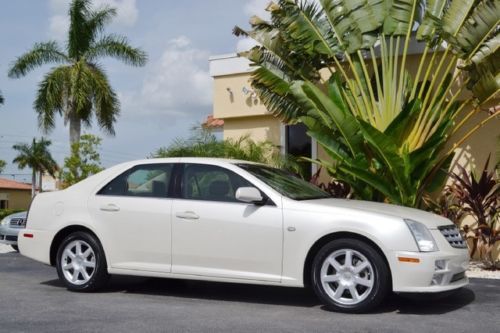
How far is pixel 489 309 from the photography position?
6605mm

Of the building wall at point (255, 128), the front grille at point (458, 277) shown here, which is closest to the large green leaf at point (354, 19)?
the building wall at point (255, 128)

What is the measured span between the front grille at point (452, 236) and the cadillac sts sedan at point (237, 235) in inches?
0.6

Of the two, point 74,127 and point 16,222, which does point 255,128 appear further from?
point 74,127

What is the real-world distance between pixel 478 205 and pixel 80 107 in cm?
1855

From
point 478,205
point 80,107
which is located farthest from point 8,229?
point 80,107

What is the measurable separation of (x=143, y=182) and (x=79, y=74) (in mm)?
19568

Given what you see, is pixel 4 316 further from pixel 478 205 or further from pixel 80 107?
pixel 80 107

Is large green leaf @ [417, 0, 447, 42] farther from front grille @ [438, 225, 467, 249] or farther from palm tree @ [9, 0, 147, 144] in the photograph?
palm tree @ [9, 0, 147, 144]

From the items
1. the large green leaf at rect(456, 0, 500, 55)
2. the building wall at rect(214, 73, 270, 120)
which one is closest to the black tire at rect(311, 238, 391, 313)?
the large green leaf at rect(456, 0, 500, 55)

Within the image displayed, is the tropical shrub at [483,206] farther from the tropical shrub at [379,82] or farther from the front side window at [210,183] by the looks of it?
the front side window at [210,183]

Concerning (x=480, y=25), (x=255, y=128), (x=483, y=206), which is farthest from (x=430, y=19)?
(x=255, y=128)

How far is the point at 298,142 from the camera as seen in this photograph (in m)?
Answer: 13.5

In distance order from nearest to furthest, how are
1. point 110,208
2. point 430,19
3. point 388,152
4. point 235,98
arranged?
1. point 110,208
2. point 388,152
3. point 430,19
4. point 235,98

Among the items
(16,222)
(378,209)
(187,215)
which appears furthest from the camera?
(16,222)
